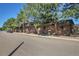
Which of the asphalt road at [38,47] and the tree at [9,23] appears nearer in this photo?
the asphalt road at [38,47]

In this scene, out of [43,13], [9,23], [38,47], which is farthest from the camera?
[43,13]

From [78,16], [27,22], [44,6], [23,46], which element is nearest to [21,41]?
[23,46]

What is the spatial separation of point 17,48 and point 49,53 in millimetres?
1187

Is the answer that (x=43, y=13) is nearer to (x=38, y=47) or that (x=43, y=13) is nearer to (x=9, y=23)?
(x=9, y=23)

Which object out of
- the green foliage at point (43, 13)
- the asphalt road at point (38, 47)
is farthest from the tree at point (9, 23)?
the asphalt road at point (38, 47)

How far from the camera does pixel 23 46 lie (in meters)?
7.75

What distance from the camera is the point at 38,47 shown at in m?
7.57

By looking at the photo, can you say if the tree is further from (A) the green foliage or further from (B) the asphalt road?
(B) the asphalt road

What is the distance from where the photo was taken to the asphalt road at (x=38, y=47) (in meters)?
7.31

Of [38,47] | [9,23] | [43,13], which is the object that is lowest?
[38,47]

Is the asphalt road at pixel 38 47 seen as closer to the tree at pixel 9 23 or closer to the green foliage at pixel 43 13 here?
the tree at pixel 9 23

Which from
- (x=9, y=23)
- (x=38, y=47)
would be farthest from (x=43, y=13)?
A: (x=38, y=47)

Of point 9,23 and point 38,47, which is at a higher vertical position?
point 9,23

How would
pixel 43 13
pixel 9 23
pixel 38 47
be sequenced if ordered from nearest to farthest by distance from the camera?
1. pixel 38 47
2. pixel 9 23
3. pixel 43 13
